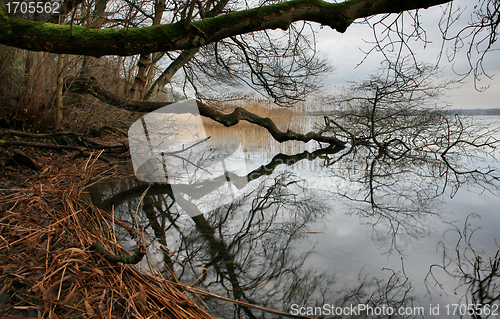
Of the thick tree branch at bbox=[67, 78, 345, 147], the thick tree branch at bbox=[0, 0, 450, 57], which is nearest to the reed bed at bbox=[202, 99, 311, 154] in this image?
the thick tree branch at bbox=[67, 78, 345, 147]

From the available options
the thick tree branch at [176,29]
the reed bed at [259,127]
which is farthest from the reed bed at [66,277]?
the reed bed at [259,127]

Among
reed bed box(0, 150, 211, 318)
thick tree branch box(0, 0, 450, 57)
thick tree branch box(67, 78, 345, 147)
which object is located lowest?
reed bed box(0, 150, 211, 318)

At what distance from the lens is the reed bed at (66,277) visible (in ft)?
2.88

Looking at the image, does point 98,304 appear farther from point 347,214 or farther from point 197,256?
point 347,214

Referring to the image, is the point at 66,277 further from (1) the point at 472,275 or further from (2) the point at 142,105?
(2) the point at 142,105

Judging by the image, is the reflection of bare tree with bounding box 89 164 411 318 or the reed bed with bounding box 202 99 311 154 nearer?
the reflection of bare tree with bounding box 89 164 411 318

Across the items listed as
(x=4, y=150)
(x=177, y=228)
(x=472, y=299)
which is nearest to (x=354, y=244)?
(x=472, y=299)

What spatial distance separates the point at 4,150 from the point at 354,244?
283cm

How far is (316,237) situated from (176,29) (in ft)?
Result: 6.03

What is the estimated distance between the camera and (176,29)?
76.9 inches

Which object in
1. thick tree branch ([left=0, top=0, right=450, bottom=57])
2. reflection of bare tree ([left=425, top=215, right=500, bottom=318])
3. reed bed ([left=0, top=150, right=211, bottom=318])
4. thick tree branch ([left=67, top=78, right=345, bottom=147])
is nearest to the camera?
reed bed ([left=0, top=150, right=211, bottom=318])

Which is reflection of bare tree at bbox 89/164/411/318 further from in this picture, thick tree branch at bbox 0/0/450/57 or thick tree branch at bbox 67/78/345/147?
thick tree branch at bbox 67/78/345/147

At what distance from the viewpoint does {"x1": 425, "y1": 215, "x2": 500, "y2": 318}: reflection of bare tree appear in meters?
1.18

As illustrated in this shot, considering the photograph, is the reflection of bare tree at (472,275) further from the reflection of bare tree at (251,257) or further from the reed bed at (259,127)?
the reed bed at (259,127)
